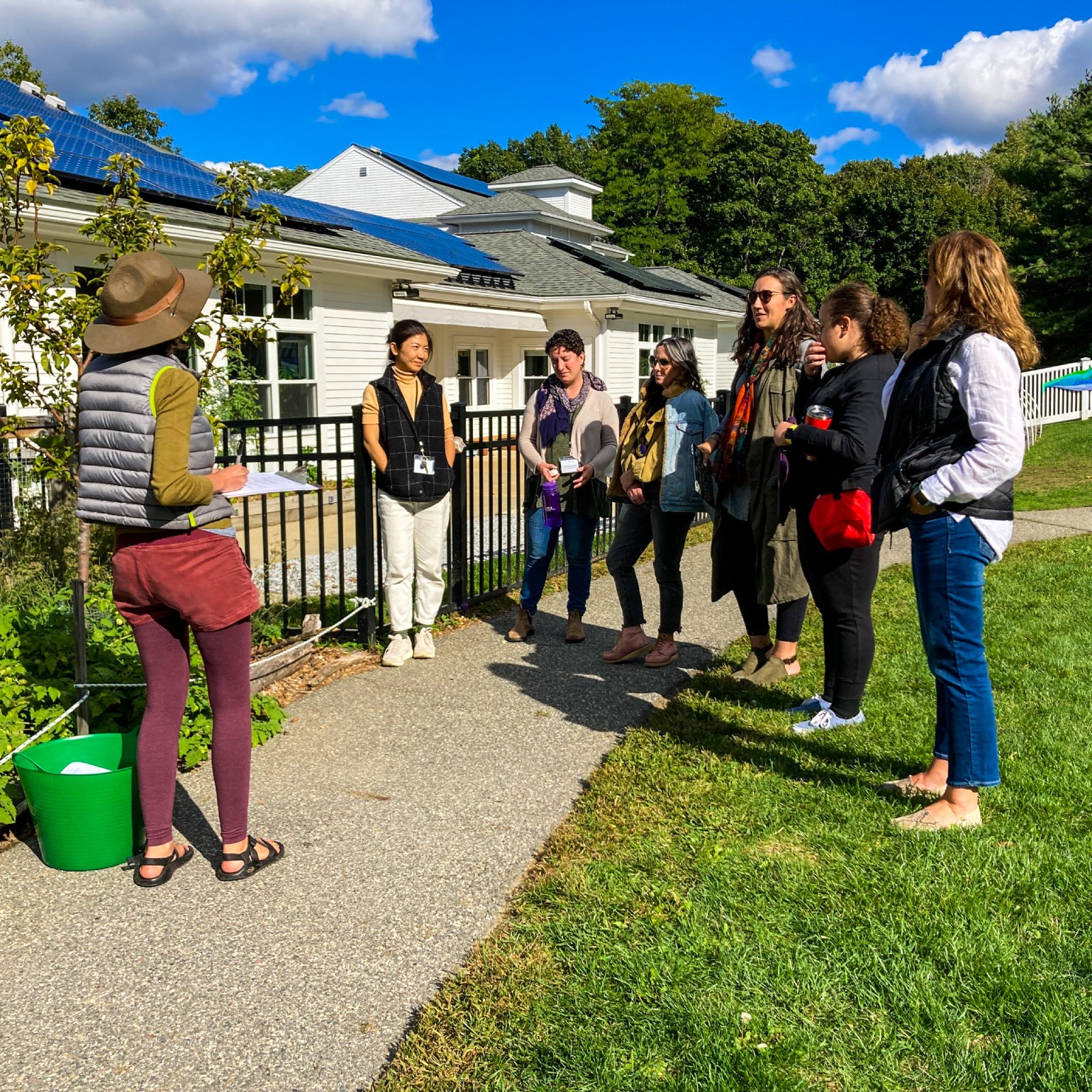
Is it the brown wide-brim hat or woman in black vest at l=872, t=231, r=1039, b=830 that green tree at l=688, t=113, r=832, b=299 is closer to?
woman in black vest at l=872, t=231, r=1039, b=830

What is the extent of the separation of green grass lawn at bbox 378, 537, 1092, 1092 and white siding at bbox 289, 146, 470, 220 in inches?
1144

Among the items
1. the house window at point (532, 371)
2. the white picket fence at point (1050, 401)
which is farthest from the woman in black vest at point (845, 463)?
the house window at point (532, 371)

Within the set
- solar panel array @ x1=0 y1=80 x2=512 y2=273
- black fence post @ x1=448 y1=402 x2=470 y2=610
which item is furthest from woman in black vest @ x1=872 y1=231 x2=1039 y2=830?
solar panel array @ x1=0 y1=80 x2=512 y2=273

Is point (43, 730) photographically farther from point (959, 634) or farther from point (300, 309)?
point (300, 309)

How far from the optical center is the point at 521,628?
260 inches

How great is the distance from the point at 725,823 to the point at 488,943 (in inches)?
44.9

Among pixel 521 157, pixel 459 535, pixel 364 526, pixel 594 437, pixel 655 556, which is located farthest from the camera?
pixel 521 157

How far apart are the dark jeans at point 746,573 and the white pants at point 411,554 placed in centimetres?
169

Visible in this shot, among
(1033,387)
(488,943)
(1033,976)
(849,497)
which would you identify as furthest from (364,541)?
(1033,387)

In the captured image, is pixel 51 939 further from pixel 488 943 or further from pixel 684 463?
pixel 684 463

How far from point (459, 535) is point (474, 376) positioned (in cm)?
1553

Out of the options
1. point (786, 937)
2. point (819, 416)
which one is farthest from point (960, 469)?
point (786, 937)

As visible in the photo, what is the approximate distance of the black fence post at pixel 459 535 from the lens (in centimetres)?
695

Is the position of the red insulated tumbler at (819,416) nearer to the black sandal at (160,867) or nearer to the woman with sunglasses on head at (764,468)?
the woman with sunglasses on head at (764,468)
